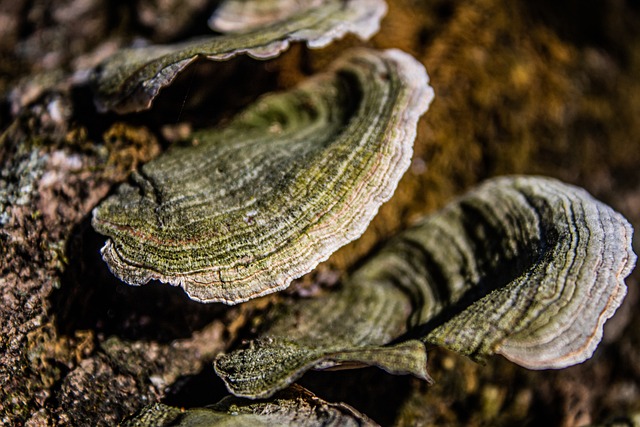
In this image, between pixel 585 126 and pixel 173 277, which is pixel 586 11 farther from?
pixel 173 277

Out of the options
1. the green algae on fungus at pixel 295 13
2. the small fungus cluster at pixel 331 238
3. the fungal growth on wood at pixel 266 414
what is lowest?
the fungal growth on wood at pixel 266 414

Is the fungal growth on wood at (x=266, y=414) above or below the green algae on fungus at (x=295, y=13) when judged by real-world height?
below

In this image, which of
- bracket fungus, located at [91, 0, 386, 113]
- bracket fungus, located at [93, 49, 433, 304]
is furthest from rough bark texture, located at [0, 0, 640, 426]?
bracket fungus, located at [93, 49, 433, 304]

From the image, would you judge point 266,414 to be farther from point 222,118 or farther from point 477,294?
point 222,118

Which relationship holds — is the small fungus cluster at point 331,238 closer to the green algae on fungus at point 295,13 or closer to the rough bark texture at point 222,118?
the green algae on fungus at point 295,13

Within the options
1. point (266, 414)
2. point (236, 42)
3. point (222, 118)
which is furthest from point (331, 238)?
point (222, 118)

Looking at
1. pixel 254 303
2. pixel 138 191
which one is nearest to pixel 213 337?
pixel 254 303

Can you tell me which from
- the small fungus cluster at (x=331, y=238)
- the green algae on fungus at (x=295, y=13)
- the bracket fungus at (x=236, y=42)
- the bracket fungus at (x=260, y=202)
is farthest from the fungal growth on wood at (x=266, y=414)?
the green algae on fungus at (x=295, y=13)
